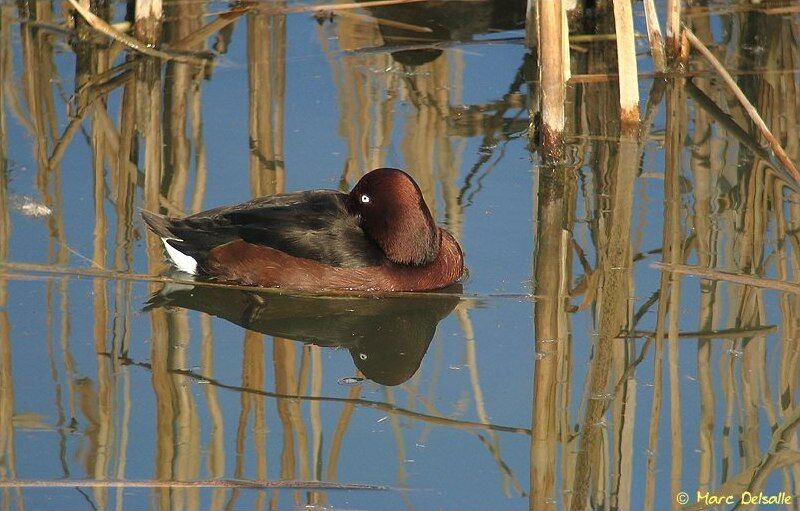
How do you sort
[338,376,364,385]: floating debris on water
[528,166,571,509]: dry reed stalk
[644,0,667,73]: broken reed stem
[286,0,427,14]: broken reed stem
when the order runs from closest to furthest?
[528,166,571,509]: dry reed stalk → [338,376,364,385]: floating debris on water → [644,0,667,73]: broken reed stem → [286,0,427,14]: broken reed stem

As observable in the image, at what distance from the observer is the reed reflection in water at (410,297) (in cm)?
493

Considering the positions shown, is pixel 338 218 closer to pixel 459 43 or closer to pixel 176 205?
pixel 176 205

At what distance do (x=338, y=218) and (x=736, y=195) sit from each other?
7.45ft

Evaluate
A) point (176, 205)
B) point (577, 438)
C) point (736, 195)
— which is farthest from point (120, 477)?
point (736, 195)

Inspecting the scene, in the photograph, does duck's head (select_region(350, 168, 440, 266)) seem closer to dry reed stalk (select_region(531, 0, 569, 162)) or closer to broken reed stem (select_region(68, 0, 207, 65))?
dry reed stalk (select_region(531, 0, 569, 162))

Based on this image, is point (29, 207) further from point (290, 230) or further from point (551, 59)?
point (551, 59)

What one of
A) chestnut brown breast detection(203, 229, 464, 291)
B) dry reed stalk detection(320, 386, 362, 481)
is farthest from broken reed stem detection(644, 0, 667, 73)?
dry reed stalk detection(320, 386, 362, 481)

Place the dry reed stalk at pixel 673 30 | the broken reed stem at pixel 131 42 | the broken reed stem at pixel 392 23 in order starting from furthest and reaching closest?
the broken reed stem at pixel 392 23 → the broken reed stem at pixel 131 42 → the dry reed stalk at pixel 673 30

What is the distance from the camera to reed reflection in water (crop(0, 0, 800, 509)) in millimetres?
4934

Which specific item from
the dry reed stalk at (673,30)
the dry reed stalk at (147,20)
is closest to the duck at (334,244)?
the dry reed stalk at (673,30)

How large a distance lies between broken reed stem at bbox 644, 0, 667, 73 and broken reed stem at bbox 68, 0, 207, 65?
10.5 feet

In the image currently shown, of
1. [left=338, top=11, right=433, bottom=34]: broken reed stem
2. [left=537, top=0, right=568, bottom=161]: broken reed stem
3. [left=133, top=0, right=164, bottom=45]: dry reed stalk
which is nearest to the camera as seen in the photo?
[left=537, top=0, right=568, bottom=161]: broken reed stem

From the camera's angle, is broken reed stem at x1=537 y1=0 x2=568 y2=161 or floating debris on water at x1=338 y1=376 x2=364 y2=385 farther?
broken reed stem at x1=537 y1=0 x2=568 y2=161

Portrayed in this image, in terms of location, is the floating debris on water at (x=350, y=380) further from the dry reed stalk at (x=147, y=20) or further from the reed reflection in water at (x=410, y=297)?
the dry reed stalk at (x=147, y=20)
